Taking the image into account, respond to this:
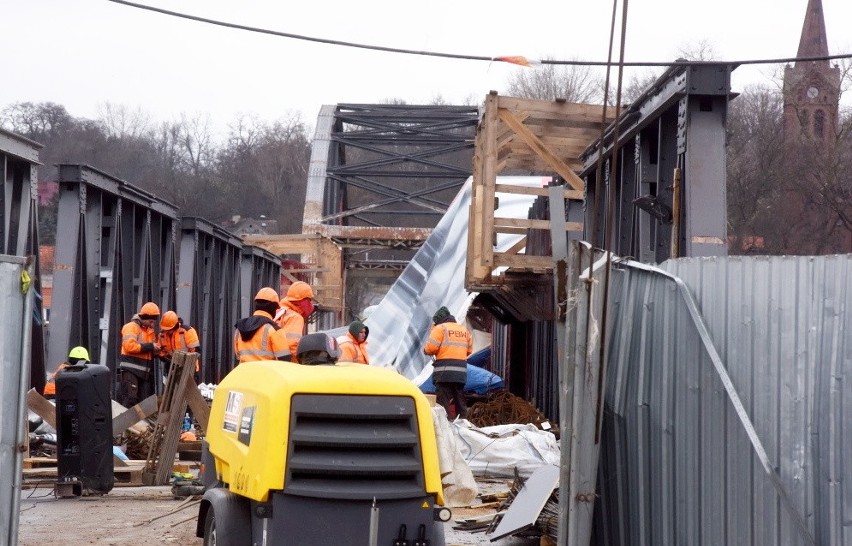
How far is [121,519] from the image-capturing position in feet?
34.4

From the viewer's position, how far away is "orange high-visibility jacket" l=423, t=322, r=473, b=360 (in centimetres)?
1711

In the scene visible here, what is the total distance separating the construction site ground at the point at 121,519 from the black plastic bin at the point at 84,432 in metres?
0.19

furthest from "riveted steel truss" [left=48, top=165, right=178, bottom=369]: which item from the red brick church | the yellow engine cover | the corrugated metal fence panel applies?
the red brick church

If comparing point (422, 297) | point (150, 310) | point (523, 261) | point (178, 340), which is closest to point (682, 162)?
point (523, 261)

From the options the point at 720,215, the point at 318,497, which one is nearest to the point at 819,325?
the point at 318,497

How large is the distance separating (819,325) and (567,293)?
5.57ft

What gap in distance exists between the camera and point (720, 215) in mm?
10672

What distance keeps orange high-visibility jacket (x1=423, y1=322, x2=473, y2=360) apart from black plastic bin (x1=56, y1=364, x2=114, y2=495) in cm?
600

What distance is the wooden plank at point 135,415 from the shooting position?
13.6 m

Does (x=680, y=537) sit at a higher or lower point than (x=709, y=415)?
lower

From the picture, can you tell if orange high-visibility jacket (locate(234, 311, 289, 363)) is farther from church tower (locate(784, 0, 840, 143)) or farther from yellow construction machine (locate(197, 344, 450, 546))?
church tower (locate(784, 0, 840, 143))

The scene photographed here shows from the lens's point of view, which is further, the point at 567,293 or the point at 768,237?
the point at 768,237

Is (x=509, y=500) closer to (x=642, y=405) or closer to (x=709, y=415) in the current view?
(x=642, y=405)

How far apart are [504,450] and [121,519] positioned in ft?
15.0
